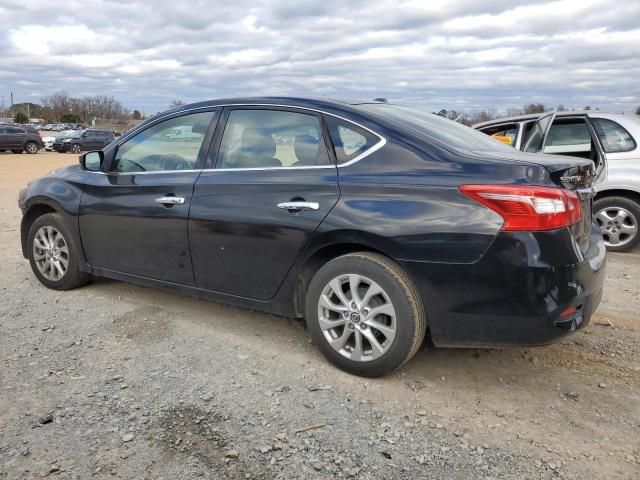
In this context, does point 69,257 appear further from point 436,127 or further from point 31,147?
point 31,147

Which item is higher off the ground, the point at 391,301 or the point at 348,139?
the point at 348,139

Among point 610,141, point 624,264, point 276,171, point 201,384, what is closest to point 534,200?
point 276,171

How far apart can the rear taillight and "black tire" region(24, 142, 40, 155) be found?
32698 mm

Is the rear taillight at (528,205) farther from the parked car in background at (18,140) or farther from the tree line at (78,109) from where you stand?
the tree line at (78,109)

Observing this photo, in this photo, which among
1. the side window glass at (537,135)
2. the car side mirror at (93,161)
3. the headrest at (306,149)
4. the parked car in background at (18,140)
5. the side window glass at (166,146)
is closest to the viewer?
the headrest at (306,149)

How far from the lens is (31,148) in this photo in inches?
1214

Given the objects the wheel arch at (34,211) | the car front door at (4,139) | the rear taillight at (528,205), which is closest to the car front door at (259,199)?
the rear taillight at (528,205)

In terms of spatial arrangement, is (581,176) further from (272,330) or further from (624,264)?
(624,264)

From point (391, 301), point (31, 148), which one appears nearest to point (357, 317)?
point (391, 301)

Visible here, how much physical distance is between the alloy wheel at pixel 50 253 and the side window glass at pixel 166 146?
2.97ft

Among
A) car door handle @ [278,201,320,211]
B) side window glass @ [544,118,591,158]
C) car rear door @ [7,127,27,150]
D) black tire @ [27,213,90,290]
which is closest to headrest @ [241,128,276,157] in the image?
car door handle @ [278,201,320,211]

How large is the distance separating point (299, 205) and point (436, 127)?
3.46 ft

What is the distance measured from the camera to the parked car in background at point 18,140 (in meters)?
29.2

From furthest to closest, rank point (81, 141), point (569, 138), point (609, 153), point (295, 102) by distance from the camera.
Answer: point (81, 141) → point (569, 138) → point (609, 153) → point (295, 102)
